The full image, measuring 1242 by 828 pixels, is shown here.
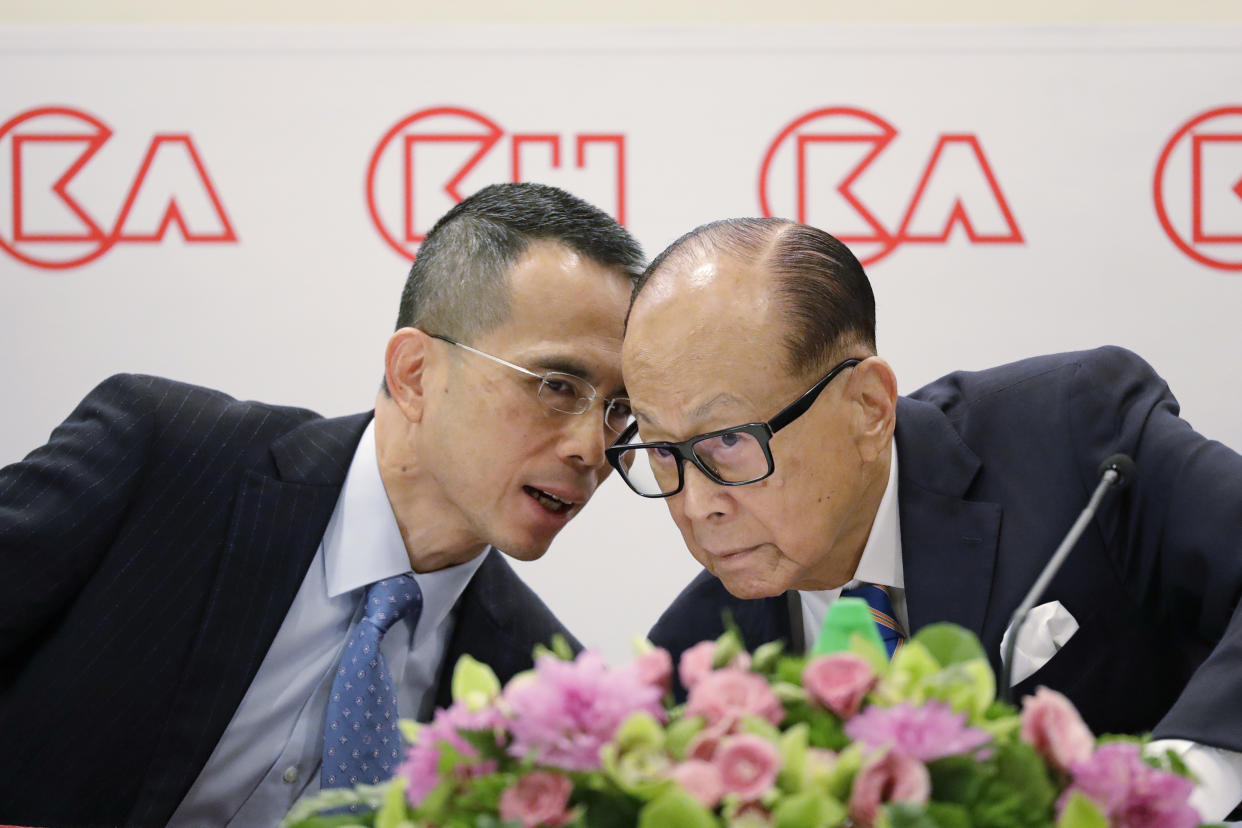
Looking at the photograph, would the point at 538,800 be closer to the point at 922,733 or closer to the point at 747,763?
the point at 747,763

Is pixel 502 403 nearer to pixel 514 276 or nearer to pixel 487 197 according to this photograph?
pixel 514 276

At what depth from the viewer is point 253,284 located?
9.57 ft

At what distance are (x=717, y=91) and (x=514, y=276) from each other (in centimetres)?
99

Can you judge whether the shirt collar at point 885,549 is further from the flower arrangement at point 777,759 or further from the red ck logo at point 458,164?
the red ck logo at point 458,164

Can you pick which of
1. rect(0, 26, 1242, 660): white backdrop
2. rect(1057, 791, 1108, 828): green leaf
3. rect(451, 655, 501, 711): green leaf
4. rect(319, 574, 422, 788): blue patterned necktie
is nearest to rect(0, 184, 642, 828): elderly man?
rect(319, 574, 422, 788): blue patterned necktie

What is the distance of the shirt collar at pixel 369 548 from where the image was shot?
2.21 metres

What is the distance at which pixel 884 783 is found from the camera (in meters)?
0.84

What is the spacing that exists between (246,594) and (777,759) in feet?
4.84

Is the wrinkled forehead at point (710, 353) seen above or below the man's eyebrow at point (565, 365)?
above

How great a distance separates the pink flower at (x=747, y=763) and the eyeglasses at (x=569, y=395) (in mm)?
1287

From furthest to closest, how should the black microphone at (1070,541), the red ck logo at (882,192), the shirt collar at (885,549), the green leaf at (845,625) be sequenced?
the red ck logo at (882,192) → the shirt collar at (885,549) → the black microphone at (1070,541) → the green leaf at (845,625)

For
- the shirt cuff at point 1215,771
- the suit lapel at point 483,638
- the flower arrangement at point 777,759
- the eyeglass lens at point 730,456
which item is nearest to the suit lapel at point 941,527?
the eyeglass lens at point 730,456

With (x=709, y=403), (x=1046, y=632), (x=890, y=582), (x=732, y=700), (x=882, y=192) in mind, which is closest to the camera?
(x=732, y=700)

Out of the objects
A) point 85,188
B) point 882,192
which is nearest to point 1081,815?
point 882,192
